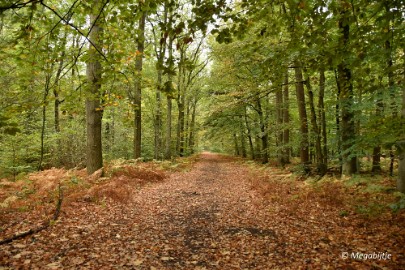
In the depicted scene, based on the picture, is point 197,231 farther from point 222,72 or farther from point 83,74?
point 222,72

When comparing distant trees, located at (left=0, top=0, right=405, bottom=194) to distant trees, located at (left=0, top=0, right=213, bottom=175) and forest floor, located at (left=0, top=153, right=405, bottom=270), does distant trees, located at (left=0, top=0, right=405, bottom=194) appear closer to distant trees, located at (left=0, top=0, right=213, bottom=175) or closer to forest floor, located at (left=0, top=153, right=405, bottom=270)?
distant trees, located at (left=0, top=0, right=213, bottom=175)

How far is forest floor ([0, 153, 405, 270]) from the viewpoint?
4121 mm

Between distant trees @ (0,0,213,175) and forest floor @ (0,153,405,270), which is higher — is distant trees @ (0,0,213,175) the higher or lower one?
the higher one

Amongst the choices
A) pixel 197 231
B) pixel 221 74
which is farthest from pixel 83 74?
pixel 221 74

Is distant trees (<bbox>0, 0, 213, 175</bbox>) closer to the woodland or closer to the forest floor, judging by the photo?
the woodland

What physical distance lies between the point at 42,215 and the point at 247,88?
40.2 ft

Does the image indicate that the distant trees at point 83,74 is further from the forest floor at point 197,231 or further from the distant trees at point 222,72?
the forest floor at point 197,231

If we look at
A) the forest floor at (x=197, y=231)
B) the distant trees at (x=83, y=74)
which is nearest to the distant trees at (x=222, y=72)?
the distant trees at (x=83, y=74)

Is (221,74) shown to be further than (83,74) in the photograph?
Yes

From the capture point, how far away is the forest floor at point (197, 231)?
4.12 metres

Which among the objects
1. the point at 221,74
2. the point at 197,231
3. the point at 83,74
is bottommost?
the point at 197,231

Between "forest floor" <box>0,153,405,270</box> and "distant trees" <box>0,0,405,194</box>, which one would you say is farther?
"forest floor" <box>0,153,405,270</box>

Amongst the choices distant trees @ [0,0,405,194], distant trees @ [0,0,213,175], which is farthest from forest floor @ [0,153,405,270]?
distant trees @ [0,0,213,175]

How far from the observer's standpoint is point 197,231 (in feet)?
18.4
